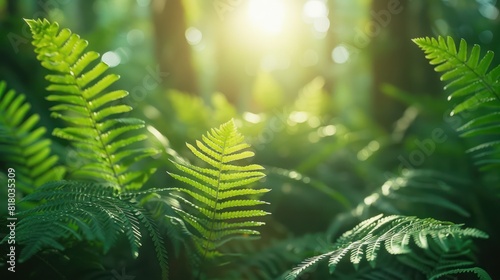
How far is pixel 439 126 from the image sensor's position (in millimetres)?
2727

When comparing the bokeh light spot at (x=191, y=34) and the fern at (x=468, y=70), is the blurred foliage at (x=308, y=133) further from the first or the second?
the fern at (x=468, y=70)

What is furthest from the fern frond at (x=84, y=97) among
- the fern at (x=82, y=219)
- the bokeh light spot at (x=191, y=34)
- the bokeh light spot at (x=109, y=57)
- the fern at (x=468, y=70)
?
the bokeh light spot at (x=191, y=34)

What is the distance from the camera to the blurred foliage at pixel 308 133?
Answer: 1.54 meters

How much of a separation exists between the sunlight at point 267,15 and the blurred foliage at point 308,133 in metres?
0.04

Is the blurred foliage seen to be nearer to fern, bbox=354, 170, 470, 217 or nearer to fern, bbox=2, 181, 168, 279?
fern, bbox=354, 170, 470, 217

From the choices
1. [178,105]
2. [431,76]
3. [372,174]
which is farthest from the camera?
[431,76]

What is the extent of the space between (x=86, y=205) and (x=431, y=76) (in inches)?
126

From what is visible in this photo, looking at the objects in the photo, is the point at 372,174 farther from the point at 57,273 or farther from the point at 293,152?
the point at 57,273

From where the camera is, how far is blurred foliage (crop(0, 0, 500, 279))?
154 centimetres

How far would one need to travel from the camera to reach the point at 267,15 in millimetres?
5734

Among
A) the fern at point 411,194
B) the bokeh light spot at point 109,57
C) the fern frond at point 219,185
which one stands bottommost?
the fern frond at point 219,185

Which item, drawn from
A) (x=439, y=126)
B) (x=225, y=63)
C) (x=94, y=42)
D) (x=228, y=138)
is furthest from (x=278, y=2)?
(x=228, y=138)

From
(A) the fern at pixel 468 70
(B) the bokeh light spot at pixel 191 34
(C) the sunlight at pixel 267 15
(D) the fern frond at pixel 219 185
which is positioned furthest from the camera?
(C) the sunlight at pixel 267 15

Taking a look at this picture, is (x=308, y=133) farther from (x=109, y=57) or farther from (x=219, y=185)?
(x=109, y=57)
